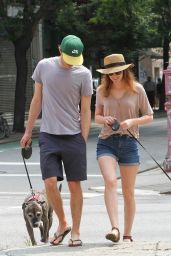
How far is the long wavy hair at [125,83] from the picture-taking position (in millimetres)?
7059

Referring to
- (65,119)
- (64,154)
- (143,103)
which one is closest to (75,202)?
(64,154)

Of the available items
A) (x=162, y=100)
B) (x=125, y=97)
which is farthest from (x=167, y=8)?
(x=125, y=97)

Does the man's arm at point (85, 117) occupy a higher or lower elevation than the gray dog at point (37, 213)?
higher

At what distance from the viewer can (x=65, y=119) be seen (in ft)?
22.3

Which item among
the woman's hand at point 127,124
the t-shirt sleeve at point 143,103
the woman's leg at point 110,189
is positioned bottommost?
the woman's leg at point 110,189

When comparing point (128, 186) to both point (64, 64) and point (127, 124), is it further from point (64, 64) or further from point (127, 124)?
point (64, 64)

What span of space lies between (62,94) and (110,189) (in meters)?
1.00

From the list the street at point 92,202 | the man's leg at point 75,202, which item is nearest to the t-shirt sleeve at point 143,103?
the man's leg at point 75,202

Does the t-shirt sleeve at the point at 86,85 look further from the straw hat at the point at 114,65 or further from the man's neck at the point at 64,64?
the straw hat at the point at 114,65

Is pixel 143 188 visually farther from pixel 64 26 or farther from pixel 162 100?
pixel 162 100

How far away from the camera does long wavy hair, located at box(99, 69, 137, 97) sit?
7.06m

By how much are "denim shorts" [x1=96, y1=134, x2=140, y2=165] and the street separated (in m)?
1.53

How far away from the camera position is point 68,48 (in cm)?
676

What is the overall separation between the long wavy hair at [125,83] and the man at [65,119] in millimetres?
291
